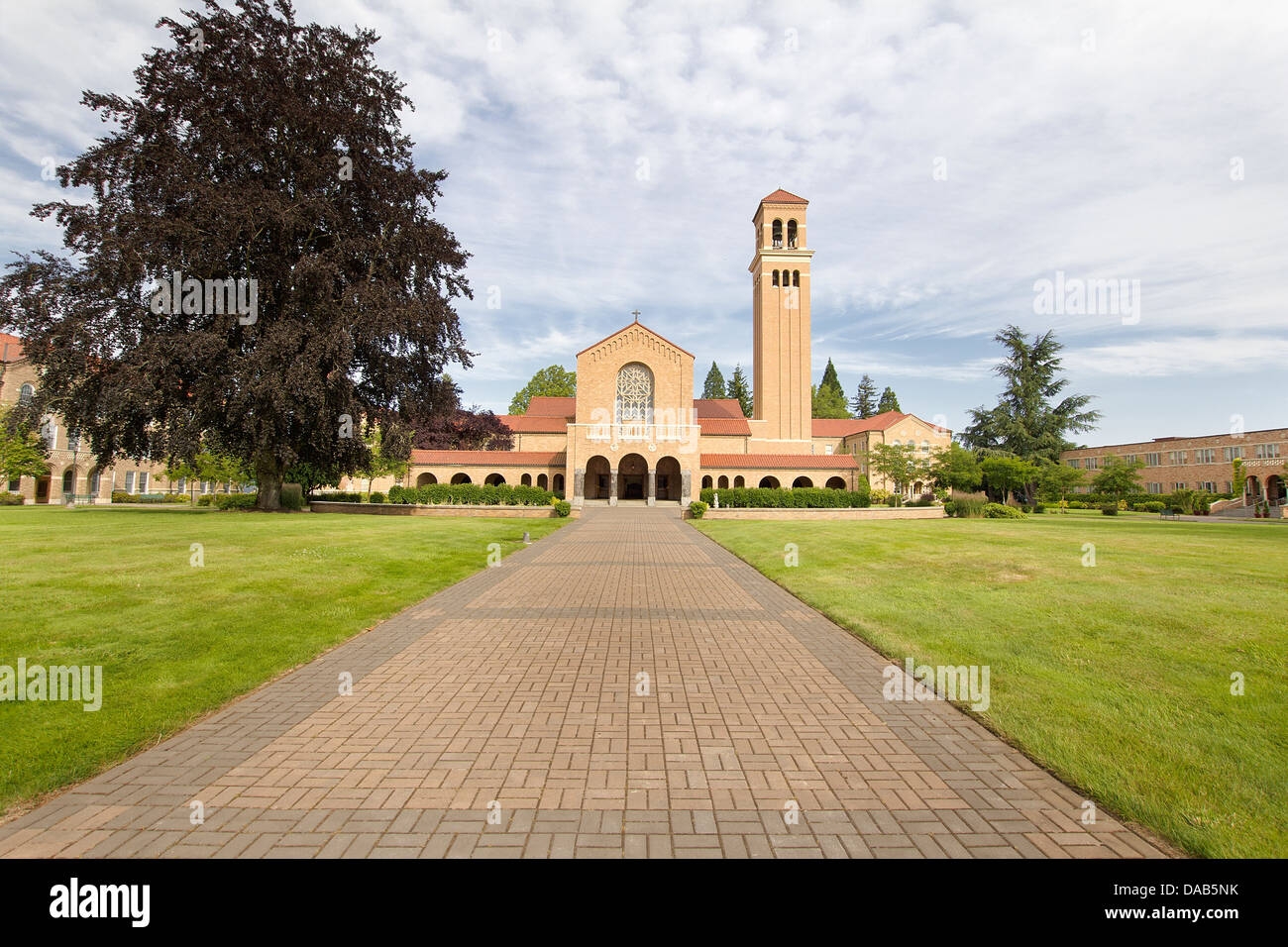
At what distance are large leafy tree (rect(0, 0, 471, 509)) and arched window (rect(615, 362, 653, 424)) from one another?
25424 millimetres

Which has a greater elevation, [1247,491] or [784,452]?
[784,452]

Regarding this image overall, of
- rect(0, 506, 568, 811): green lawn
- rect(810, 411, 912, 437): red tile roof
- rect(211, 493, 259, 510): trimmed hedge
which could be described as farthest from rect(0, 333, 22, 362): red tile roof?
rect(810, 411, 912, 437): red tile roof

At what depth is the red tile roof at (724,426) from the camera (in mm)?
53591

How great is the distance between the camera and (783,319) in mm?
53156

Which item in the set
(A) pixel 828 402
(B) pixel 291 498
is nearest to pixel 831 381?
(A) pixel 828 402

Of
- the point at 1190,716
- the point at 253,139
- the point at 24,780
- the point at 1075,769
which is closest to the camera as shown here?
the point at 24,780

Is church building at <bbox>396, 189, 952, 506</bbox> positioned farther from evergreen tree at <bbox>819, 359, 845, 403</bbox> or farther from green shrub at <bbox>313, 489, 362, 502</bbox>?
evergreen tree at <bbox>819, 359, 845, 403</bbox>

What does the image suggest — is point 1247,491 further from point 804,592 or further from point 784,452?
point 804,592

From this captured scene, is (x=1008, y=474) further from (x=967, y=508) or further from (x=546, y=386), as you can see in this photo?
(x=546, y=386)

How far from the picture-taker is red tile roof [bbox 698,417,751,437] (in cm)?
5359

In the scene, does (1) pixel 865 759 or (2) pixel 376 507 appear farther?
(2) pixel 376 507
